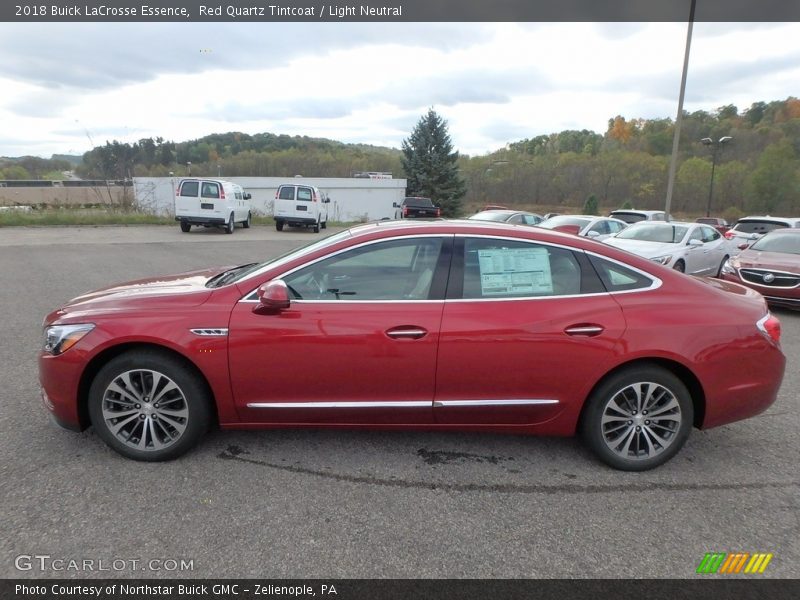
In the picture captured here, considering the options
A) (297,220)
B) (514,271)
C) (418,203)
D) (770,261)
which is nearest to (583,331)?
(514,271)

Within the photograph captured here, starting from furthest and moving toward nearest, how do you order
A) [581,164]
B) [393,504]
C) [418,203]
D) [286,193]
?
[581,164] < [418,203] < [286,193] < [393,504]

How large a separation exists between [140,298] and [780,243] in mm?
10708

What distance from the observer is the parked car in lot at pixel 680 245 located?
10102mm

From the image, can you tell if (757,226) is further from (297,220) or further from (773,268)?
(297,220)

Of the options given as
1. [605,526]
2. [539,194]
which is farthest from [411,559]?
[539,194]

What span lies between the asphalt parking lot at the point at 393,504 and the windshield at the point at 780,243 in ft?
21.2

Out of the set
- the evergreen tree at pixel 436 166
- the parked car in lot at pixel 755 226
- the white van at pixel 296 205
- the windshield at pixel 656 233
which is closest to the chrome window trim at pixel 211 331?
the windshield at pixel 656 233

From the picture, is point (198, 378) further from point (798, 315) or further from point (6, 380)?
point (798, 315)

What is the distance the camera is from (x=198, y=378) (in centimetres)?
320

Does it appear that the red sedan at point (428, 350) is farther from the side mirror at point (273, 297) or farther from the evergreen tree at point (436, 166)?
the evergreen tree at point (436, 166)

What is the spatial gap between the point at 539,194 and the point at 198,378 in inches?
2746

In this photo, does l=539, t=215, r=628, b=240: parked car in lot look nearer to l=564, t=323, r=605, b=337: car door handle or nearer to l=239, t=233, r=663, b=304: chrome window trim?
l=239, t=233, r=663, b=304: chrome window trim
